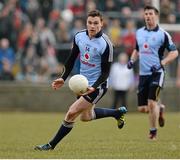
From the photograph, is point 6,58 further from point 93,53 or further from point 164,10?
point 93,53

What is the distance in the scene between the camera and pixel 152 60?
621 inches

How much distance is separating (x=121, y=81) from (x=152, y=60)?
453 inches

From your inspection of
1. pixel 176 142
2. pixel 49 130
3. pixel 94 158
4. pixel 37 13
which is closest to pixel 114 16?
pixel 37 13

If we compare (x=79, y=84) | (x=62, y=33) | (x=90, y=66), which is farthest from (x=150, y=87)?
(x=62, y=33)

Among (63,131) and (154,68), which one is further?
(154,68)

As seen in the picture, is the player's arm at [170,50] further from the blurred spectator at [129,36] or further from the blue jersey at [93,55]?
the blurred spectator at [129,36]

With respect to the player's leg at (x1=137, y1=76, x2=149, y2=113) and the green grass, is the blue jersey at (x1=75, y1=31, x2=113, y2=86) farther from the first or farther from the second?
the player's leg at (x1=137, y1=76, x2=149, y2=113)

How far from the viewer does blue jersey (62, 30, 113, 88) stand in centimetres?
1254

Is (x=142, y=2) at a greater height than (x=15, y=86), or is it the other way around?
(x=142, y=2)

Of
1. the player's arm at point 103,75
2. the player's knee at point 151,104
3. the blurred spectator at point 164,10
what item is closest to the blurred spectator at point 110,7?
the blurred spectator at point 164,10

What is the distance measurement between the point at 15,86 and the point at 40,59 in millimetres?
1471

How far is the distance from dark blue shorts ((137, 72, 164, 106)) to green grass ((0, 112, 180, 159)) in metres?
0.86

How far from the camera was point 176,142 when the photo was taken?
563 inches

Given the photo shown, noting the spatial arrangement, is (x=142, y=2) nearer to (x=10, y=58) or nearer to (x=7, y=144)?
(x=10, y=58)
